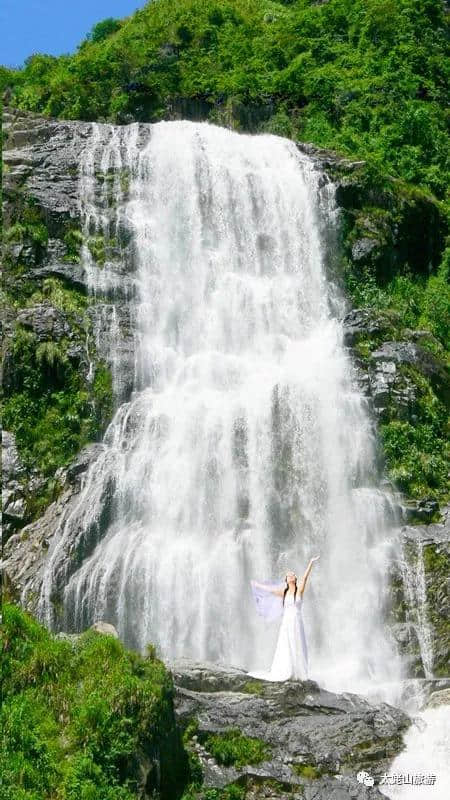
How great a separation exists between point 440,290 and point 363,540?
941 centimetres

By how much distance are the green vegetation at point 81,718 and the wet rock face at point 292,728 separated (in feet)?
2.98

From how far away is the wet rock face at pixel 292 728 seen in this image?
953cm

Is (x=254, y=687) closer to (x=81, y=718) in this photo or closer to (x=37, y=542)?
(x=81, y=718)

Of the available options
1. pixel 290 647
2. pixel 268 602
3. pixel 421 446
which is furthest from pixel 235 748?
pixel 421 446

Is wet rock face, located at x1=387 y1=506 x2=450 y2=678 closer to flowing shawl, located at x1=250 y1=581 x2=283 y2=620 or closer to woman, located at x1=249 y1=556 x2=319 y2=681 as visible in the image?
woman, located at x1=249 y1=556 x2=319 y2=681

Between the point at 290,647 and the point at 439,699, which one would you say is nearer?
the point at 290,647

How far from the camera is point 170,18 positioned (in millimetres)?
31672

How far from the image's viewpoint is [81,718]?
8.12 metres

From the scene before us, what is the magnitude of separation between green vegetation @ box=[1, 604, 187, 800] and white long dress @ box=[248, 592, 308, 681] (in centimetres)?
213

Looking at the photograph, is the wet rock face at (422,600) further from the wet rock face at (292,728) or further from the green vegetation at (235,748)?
the green vegetation at (235,748)

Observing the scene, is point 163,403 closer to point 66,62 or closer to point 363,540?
point 363,540

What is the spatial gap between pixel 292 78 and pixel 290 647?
2354cm

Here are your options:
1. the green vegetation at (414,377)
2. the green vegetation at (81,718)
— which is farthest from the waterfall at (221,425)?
the green vegetation at (81,718)

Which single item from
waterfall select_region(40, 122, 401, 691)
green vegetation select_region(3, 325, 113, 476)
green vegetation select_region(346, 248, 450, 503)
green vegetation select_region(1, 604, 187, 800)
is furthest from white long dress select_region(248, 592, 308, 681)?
green vegetation select_region(3, 325, 113, 476)
